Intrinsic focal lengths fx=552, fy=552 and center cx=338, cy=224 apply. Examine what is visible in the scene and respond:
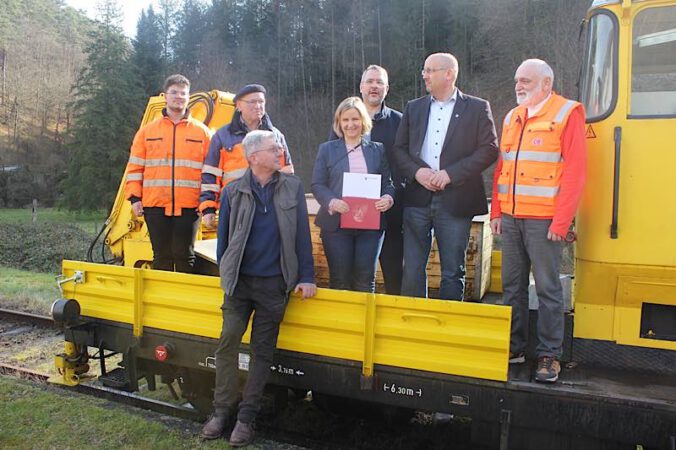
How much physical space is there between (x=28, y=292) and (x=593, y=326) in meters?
8.88

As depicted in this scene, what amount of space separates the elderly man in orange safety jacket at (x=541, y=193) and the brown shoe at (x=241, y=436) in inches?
67.4

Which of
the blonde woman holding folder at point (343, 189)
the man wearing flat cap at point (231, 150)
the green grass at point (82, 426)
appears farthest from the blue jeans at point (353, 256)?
the green grass at point (82, 426)

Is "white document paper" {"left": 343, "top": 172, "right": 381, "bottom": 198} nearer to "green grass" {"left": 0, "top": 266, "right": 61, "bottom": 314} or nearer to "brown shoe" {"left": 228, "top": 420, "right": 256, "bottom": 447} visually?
"brown shoe" {"left": 228, "top": 420, "right": 256, "bottom": 447}

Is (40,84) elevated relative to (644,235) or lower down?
elevated

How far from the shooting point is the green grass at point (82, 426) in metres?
3.74

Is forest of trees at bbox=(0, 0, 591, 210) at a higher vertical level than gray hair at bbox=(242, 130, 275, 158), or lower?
higher

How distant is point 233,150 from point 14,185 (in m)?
36.4

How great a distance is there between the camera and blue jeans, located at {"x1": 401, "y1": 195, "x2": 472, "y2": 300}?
358cm

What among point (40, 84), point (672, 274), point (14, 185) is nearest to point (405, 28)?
point (14, 185)

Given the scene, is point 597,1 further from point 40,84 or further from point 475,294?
point 40,84

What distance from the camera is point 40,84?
4616 centimetres

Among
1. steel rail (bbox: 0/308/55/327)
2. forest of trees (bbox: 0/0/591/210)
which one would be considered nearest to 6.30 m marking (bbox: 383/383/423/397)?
steel rail (bbox: 0/308/55/327)

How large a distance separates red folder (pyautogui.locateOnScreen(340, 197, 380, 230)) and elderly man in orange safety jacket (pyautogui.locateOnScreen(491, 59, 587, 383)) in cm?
81

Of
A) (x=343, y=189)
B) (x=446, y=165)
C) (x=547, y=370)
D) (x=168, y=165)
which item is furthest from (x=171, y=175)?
(x=547, y=370)
